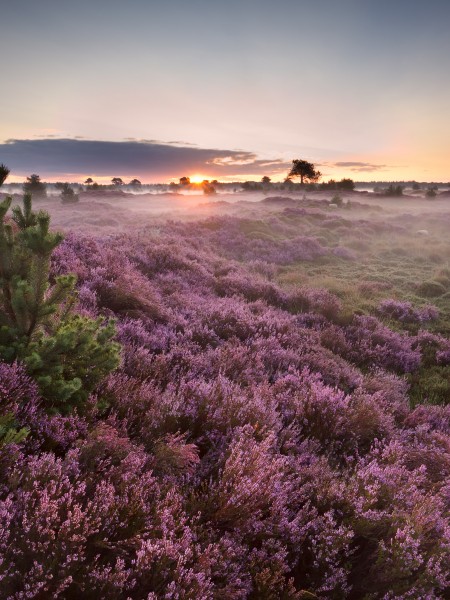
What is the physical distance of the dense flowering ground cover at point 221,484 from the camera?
207cm

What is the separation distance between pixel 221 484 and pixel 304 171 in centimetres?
6190

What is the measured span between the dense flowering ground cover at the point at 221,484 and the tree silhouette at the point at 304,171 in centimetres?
5798

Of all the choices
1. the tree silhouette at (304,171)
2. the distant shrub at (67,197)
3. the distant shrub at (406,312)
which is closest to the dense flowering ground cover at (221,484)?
the distant shrub at (406,312)

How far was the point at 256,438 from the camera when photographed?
369cm

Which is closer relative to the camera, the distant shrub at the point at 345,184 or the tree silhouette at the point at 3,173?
the tree silhouette at the point at 3,173

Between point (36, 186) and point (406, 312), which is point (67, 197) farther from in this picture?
point (406, 312)

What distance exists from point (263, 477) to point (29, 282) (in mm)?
2274

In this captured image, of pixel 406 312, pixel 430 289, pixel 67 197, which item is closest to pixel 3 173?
pixel 406 312

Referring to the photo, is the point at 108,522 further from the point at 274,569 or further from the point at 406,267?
the point at 406,267

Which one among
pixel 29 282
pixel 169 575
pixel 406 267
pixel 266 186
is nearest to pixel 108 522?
pixel 169 575

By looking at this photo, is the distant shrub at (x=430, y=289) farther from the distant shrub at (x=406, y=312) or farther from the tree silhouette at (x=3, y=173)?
the tree silhouette at (x=3, y=173)

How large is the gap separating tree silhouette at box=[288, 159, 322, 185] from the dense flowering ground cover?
57977 mm

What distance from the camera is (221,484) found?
2.74 meters

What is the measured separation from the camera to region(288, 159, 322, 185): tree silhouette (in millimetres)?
58938
